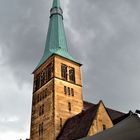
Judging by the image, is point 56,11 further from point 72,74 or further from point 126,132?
point 126,132

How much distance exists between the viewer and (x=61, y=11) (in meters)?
58.4

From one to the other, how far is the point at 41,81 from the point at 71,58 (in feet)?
23.6

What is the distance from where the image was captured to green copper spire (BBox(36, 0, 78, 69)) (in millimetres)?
49231

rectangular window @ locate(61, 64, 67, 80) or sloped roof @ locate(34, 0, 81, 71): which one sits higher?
sloped roof @ locate(34, 0, 81, 71)

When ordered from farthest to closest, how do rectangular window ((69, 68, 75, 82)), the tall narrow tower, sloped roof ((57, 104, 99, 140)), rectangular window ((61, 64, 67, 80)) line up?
1. rectangular window ((69, 68, 75, 82))
2. rectangular window ((61, 64, 67, 80))
3. the tall narrow tower
4. sloped roof ((57, 104, 99, 140))

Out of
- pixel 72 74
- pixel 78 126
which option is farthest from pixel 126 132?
pixel 72 74

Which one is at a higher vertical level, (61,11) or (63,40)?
(61,11)

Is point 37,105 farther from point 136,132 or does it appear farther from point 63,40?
point 136,132

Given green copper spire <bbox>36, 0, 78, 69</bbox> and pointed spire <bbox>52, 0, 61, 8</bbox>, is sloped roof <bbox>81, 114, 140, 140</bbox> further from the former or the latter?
pointed spire <bbox>52, 0, 61, 8</bbox>

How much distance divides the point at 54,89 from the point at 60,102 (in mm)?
2361

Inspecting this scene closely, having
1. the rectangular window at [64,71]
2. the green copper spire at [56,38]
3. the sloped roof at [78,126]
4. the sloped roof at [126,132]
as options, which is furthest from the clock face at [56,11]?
the sloped roof at [126,132]

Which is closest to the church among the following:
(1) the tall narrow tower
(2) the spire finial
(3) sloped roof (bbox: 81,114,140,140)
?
(1) the tall narrow tower

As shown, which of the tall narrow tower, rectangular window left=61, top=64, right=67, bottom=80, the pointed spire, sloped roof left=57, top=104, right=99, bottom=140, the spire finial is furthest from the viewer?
the pointed spire

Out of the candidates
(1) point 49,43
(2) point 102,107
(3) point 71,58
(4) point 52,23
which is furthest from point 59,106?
(4) point 52,23
